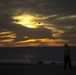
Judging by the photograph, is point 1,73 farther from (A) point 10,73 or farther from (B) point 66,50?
(B) point 66,50

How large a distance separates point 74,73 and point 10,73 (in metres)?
4.93

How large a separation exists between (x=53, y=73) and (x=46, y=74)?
0.88 meters

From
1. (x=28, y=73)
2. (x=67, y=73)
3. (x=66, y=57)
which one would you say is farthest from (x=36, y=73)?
(x=66, y=57)

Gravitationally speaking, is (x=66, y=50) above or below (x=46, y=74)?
above

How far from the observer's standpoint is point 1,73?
78.5ft

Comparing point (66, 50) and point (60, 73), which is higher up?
point (66, 50)

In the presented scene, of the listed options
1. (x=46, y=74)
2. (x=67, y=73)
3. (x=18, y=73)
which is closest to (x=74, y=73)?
(x=67, y=73)

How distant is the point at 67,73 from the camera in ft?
78.1

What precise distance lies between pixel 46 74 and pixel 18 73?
91.0 inches

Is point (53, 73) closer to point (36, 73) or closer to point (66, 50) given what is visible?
point (36, 73)

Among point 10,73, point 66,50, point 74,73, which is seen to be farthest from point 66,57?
point 10,73

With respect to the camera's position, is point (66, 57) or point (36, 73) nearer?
point (36, 73)

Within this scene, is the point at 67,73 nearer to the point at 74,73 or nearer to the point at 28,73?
the point at 74,73

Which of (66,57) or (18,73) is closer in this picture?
(18,73)
